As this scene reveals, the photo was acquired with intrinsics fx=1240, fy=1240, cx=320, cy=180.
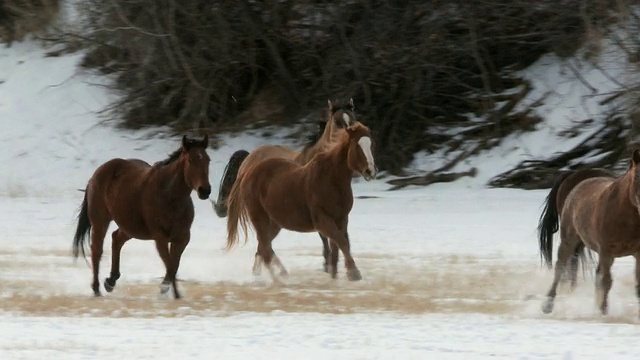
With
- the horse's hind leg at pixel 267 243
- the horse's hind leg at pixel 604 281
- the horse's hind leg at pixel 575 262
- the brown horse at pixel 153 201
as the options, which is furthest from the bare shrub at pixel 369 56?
the horse's hind leg at pixel 604 281

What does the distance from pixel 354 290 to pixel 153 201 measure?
2.06 m

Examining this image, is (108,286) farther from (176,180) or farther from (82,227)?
(176,180)

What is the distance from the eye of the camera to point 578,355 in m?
7.50

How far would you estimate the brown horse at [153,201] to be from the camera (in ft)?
36.0

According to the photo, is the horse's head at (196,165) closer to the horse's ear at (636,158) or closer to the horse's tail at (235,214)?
the horse's tail at (235,214)

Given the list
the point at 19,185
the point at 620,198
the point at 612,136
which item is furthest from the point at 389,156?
the point at 620,198

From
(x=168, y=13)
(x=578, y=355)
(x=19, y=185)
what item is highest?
(x=578, y=355)

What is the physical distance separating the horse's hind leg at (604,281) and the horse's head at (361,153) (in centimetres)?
307

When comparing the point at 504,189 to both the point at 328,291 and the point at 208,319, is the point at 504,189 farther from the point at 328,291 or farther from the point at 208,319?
the point at 208,319

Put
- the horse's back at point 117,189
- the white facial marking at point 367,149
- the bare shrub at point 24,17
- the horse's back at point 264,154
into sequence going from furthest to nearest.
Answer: the bare shrub at point 24,17 → the horse's back at point 264,154 → the white facial marking at point 367,149 → the horse's back at point 117,189

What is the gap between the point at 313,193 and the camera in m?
12.6

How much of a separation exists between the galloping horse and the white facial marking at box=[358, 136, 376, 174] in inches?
38.4

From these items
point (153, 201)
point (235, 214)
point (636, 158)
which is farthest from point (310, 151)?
point (636, 158)

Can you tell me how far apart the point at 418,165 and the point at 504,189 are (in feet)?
9.52
